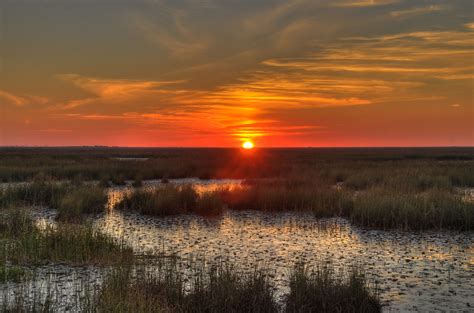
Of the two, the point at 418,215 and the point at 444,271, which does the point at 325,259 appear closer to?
the point at 444,271

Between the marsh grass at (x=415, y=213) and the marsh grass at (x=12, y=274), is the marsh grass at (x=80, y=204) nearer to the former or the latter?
the marsh grass at (x=12, y=274)

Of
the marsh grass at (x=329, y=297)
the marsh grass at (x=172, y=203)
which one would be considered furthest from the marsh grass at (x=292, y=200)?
the marsh grass at (x=329, y=297)

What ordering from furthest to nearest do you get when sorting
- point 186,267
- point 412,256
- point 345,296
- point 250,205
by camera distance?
1. point 250,205
2. point 412,256
3. point 186,267
4. point 345,296

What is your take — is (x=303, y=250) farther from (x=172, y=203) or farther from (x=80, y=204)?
(x=80, y=204)

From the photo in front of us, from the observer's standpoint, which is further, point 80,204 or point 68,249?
point 80,204

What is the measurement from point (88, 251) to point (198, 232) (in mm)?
4965

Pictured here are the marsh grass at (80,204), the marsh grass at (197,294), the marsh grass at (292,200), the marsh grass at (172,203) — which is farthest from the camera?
the marsh grass at (292,200)

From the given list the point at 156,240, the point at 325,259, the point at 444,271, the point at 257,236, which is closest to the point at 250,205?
the point at 257,236

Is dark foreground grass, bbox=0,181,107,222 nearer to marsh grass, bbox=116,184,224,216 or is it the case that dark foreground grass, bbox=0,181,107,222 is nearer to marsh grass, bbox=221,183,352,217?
marsh grass, bbox=116,184,224,216

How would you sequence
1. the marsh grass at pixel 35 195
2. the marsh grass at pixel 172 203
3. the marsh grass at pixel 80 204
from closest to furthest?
1. the marsh grass at pixel 80 204
2. the marsh grass at pixel 172 203
3. the marsh grass at pixel 35 195

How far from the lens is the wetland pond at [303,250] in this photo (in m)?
9.05

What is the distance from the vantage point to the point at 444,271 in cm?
1079

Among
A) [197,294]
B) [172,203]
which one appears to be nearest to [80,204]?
[172,203]

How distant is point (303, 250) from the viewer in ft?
42.1
